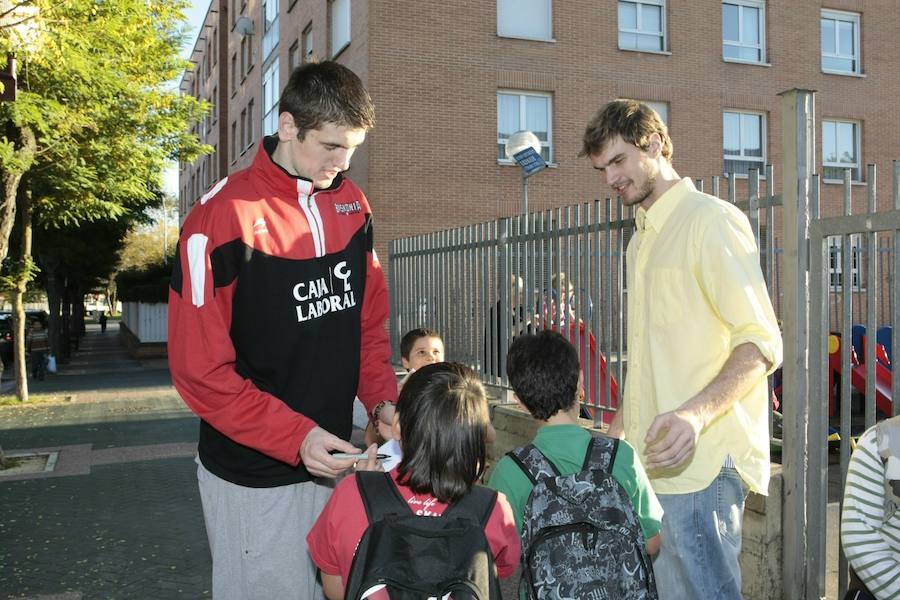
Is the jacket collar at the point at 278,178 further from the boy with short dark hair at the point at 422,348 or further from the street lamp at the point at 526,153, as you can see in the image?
the street lamp at the point at 526,153

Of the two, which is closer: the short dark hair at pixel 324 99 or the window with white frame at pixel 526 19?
the short dark hair at pixel 324 99

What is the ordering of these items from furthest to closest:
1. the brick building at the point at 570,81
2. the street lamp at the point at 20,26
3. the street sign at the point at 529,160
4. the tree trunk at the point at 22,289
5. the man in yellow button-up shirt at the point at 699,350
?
the brick building at the point at 570,81 < the tree trunk at the point at 22,289 < the street sign at the point at 529,160 < the street lamp at the point at 20,26 < the man in yellow button-up shirt at the point at 699,350

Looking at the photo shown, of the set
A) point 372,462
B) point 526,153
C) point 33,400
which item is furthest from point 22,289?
point 372,462

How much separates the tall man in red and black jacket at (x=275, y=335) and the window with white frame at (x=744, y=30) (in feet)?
69.9

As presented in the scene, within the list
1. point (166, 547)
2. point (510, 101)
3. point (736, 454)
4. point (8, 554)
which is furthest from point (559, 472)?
point (510, 101)

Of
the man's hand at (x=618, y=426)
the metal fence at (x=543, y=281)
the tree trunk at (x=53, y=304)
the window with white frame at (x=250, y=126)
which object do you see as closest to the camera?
the man's hand at (x=618, y=426)

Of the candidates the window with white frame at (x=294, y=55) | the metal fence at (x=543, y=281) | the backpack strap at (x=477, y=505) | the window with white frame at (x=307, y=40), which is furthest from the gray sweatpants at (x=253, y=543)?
the window with white frame at (x=294, y=55)

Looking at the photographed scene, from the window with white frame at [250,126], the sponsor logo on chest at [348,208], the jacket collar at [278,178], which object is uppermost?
the window with white frame at [250,126]

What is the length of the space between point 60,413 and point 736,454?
14.3 metres

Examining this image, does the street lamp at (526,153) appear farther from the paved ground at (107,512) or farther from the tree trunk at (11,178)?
the tree trunk at (11,178)

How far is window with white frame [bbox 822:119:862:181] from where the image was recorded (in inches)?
893

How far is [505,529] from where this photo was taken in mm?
2299

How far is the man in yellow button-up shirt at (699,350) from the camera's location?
2.48 meters

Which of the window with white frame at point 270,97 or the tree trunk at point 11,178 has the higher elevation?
the window with white frame at point 270,97
